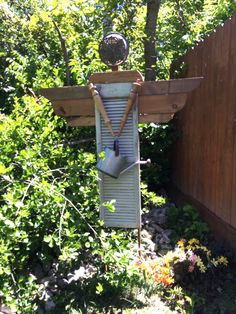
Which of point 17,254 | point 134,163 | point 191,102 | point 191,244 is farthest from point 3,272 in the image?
point 191,102

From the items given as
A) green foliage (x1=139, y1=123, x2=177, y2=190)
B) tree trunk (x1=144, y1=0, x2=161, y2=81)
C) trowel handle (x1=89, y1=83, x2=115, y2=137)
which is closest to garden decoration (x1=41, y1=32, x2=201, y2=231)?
trowel handle (x1=89, y1=83, x2=115, y2=137)

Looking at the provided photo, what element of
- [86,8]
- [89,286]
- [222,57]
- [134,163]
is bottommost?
[89,286]

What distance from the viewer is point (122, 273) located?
2.85 m

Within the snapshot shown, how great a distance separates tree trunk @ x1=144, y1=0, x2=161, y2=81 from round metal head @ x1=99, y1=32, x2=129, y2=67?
1.55 meters

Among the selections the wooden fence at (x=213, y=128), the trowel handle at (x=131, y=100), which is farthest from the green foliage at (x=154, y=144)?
the trowel handle at (x=131, y=100)

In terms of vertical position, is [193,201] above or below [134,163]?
below

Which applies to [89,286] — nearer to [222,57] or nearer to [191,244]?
[191,244]

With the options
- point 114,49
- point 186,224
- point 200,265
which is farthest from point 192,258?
point 114,49

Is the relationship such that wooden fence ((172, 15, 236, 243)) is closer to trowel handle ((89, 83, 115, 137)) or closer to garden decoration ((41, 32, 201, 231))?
garden decoration ((41, 32, 201, 231))

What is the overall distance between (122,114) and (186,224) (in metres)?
1.49

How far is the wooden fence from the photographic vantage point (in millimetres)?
3383

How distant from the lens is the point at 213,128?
3760mm

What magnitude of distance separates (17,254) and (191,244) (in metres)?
1.54

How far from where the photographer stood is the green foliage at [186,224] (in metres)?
3.80
